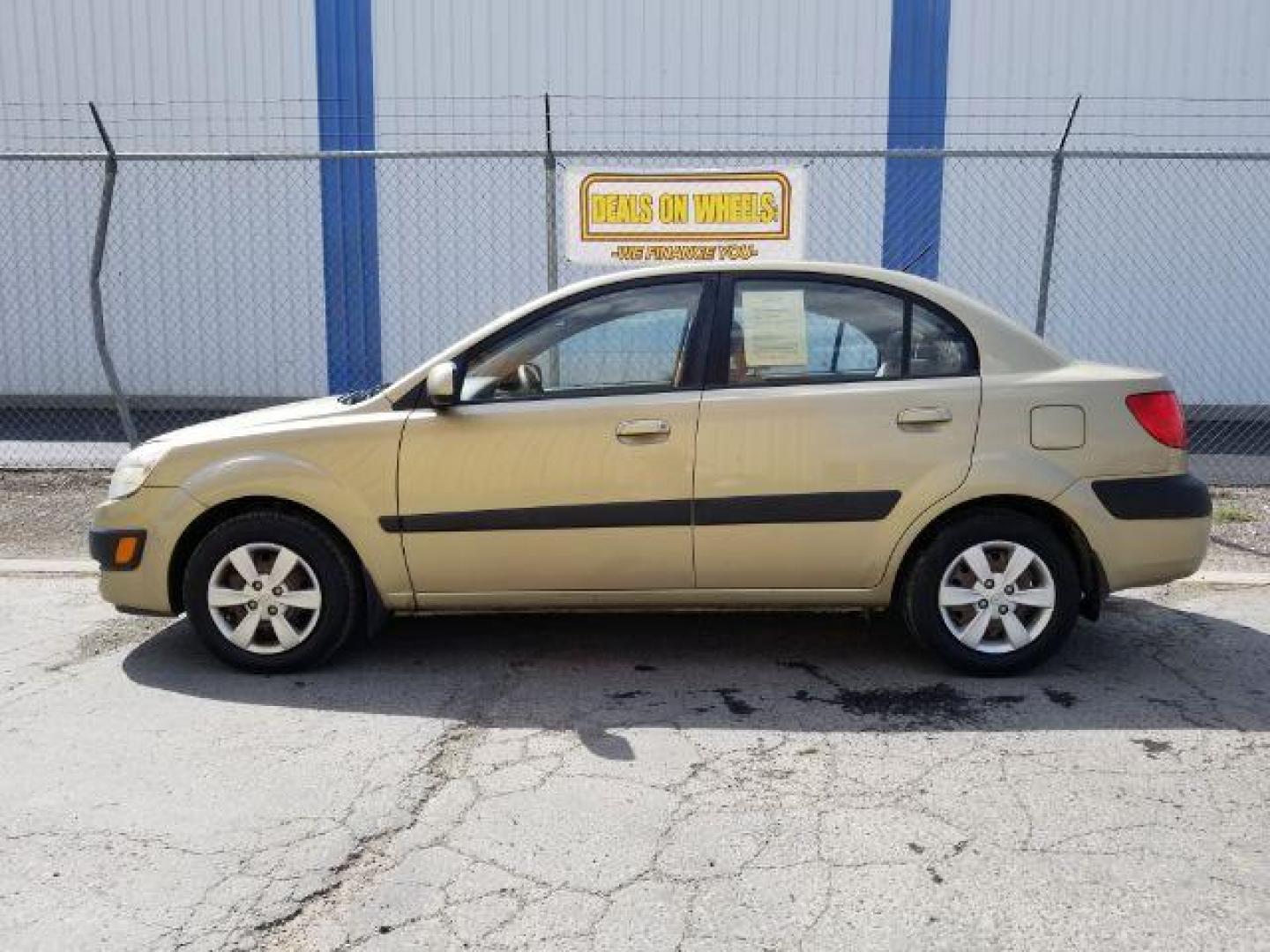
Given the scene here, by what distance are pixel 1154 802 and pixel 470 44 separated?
996 centimetres

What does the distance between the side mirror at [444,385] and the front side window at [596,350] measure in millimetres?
89

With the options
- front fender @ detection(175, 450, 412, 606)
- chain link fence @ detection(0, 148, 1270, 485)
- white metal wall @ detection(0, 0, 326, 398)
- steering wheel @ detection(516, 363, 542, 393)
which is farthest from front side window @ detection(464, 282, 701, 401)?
white metal wall @ detection(0, 0, 326, 398)

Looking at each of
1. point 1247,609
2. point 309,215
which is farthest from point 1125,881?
point 309,215

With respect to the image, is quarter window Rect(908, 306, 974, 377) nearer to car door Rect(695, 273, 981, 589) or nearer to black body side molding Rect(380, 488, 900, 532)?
car door Rect(695, 273, 981, 589)

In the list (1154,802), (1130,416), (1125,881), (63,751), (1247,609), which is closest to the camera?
(1125,881)

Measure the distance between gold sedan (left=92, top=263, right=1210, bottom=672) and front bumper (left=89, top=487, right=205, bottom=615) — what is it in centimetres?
1

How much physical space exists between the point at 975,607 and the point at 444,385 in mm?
2178

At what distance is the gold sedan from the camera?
429 cm

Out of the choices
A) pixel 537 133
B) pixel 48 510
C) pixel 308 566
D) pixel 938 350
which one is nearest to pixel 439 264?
pixel 537 133

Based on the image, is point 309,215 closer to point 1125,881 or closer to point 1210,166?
point 1210,166

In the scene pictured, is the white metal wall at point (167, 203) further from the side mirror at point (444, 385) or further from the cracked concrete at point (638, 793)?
the side mirror at point (444, 385)

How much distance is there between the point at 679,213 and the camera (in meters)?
7.76

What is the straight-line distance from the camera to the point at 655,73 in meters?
11.2

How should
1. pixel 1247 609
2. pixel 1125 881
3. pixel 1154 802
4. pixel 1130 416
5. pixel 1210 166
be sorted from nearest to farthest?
pixel 1125 881 → pixel 1154 802 → pixel 1130 416 → pixel 1247 609 → pixel 1210 166
